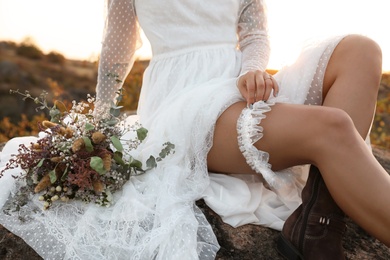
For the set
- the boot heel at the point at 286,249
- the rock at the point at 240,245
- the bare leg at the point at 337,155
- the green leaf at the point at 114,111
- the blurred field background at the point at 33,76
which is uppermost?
the bare leg at the point at 337,155

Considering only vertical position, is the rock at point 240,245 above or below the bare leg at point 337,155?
below

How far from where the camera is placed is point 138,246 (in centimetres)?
172

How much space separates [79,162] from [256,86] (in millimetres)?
746

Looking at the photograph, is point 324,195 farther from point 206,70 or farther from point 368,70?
point 206,70

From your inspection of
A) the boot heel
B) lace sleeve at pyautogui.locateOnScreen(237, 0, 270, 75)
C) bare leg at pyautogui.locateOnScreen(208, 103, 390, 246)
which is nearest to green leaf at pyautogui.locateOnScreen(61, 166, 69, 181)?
bare leg at pyautogui.locateOnScreen(208, 103, 390, 246)

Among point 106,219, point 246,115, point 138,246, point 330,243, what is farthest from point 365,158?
point 106,219

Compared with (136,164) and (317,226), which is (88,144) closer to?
(136,164)

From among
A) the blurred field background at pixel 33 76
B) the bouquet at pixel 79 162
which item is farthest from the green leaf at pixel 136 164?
the blurred field background at pixel 33 76

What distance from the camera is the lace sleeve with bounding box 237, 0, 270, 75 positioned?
2426mm

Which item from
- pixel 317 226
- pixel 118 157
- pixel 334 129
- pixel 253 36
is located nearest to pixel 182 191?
pixel 118 157

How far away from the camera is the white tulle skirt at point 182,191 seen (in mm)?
1751

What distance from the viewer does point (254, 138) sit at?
1835 mm

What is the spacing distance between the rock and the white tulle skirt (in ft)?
0.14

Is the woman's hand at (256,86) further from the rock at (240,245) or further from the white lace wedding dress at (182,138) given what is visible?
the rock at (240,245)
